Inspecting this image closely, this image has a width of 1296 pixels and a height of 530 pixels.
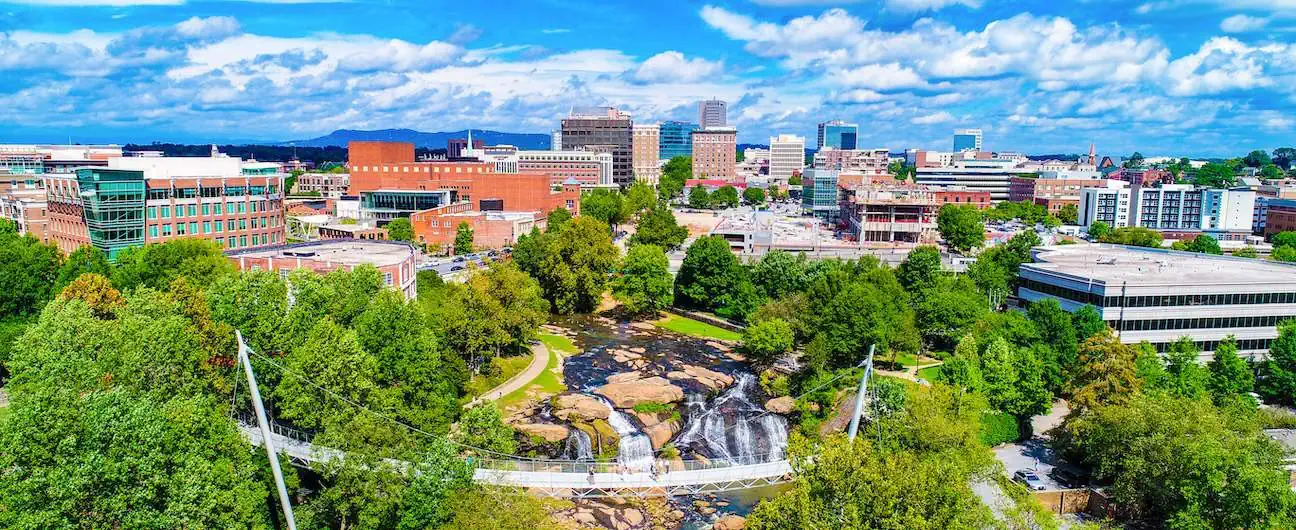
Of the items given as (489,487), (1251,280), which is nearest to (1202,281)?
(1251,280)

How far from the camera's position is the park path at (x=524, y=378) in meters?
56.6

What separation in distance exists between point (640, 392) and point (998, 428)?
77.2 ft

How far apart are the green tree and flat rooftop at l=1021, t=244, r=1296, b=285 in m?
47.6

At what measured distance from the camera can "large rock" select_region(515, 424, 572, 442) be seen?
50281 millimetres

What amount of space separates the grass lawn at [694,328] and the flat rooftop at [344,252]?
26.2 metres

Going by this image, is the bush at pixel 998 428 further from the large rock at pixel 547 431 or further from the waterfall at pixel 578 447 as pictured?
the large rock at pixel 547 431

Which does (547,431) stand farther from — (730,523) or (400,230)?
(400,230)

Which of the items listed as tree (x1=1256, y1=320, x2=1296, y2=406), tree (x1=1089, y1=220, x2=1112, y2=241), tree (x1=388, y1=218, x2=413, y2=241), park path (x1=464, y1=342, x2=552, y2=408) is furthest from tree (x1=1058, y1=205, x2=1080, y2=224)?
park path (x1=464, y1=342, x2=552, y2=408)

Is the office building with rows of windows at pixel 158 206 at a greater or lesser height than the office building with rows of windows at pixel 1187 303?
greater

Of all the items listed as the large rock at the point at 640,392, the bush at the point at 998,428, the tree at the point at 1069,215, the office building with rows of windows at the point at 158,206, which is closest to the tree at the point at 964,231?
the tree at the point at 1069,215

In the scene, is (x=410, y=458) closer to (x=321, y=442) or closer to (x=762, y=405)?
(x=321, y=442)

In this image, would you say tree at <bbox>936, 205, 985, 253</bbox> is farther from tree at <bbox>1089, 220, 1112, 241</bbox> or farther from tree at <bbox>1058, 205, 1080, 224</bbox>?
tree at <bbox>1058, 205, 1080, 224</bbox>

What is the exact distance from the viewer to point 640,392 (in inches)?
2293

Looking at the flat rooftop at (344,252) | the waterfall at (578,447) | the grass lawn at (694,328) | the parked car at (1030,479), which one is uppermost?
the flat rooftop at (344,252)
